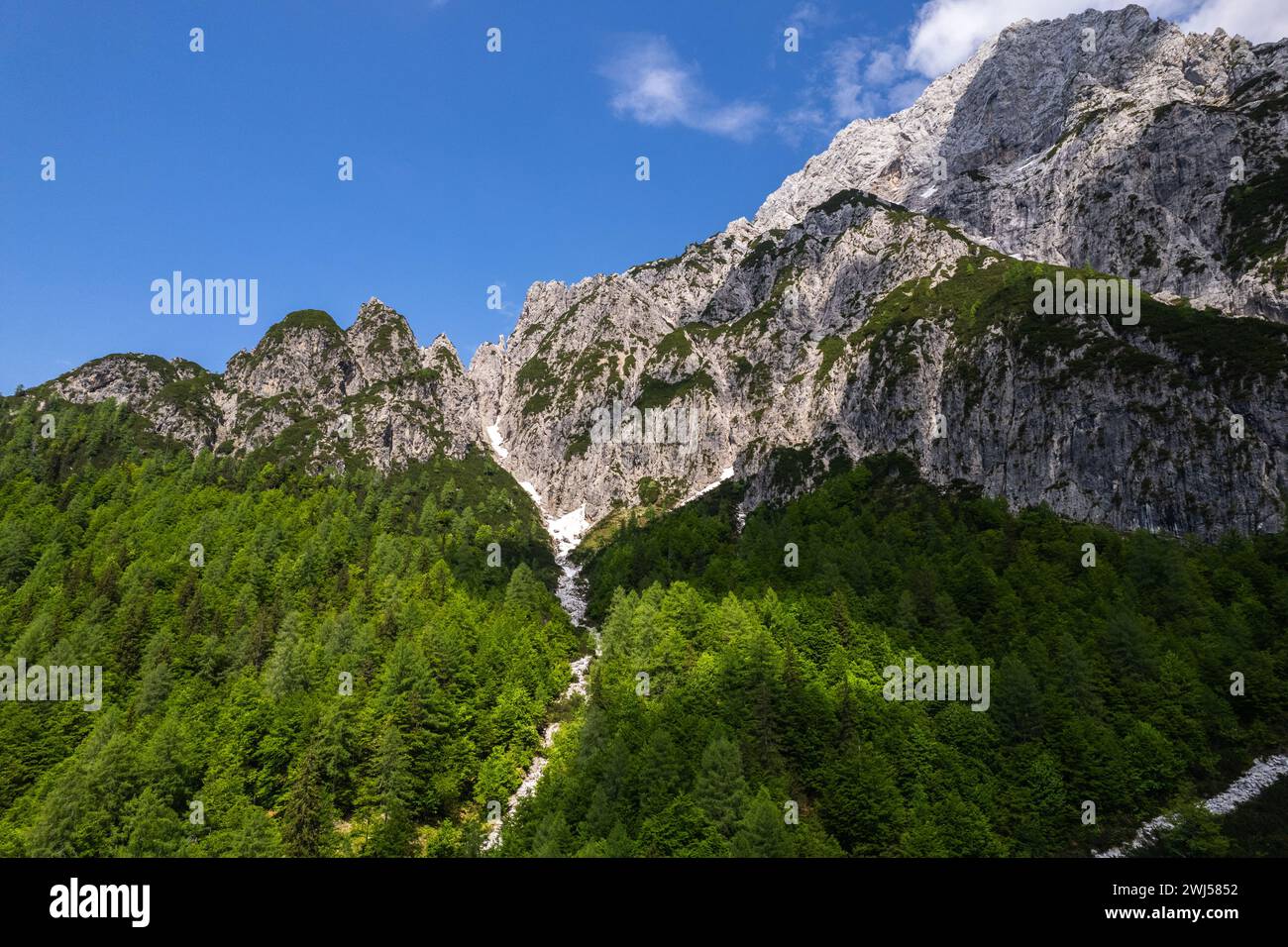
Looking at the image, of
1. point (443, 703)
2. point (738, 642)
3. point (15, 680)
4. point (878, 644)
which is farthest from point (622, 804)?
point (15, 680)

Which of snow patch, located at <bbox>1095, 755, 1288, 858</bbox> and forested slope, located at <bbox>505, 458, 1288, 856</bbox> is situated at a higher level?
forested slope, located at <bbox>505, 458, 1288, 856</bbox>

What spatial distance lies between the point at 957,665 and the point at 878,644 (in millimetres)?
9120

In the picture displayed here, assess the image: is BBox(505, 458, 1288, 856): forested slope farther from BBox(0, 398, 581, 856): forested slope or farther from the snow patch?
BBox(0, 398, 581, 856): forested slope
